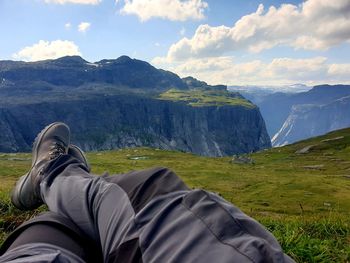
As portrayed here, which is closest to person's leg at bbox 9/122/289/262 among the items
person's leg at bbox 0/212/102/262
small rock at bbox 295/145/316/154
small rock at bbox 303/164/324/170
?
person's leg at bbox 0/212/102/262

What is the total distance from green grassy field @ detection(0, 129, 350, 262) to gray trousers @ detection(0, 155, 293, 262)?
2.38 m

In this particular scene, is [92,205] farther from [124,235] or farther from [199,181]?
[199,181]

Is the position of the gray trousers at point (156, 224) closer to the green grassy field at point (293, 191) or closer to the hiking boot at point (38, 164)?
the hiking boot at point (38, 164)

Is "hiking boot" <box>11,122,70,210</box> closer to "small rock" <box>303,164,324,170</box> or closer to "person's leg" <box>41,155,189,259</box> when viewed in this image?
"person's leg" <box>41,155,189,259</box>

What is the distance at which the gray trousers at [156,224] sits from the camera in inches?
89.7

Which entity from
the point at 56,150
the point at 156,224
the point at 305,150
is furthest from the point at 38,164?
the point at 305,150

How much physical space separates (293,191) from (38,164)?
48.6 m

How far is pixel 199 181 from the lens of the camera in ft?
202

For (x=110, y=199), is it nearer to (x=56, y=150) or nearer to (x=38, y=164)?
(x=38, y=164)

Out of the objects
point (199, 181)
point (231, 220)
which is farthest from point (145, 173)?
point (199, 181)

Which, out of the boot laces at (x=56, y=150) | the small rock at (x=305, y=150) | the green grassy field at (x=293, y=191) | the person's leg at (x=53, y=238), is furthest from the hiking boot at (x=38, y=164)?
the small rock at (x=305, y=150)

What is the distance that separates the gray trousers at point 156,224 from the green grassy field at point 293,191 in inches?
93.7

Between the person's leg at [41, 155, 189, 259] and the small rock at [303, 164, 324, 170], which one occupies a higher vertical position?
the person's leg at [41, 155, 189, 259]

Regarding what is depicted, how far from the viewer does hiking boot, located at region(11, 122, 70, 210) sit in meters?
5.37
